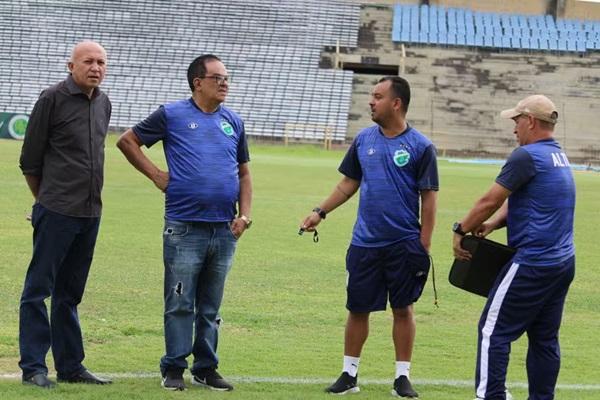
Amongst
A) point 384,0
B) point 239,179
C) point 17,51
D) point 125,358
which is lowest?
point 125,358

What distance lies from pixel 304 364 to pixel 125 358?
129 cm

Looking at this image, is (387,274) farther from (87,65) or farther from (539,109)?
(87,65)

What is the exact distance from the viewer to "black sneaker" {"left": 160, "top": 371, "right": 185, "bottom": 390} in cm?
Answer: 721

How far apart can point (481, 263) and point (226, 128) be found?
1837 mm

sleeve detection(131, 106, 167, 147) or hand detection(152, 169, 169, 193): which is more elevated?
sleeve detection(131, 106, 167, 147)

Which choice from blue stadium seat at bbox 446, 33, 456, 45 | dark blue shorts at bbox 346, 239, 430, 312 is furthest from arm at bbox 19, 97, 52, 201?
blue stadium seat at bbox 446, 33, 456, 45

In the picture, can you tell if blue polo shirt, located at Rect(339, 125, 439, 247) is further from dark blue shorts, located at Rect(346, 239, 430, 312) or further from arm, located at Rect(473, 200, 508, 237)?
arm, located at Rect(473, 200, 508, 237)

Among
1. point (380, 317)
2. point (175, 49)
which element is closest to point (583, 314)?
point (380, 317)

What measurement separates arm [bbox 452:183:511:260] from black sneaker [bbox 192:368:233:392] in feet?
5.54

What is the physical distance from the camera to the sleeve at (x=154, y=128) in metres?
7.34

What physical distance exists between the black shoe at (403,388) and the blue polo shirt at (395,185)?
→ 34.2 inches

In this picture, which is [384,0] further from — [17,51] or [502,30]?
[17,51]

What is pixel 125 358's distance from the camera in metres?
8.25

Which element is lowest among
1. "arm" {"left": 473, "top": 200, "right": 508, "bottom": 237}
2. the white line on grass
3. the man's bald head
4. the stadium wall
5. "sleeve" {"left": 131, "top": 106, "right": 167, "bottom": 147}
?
the white line on grass
